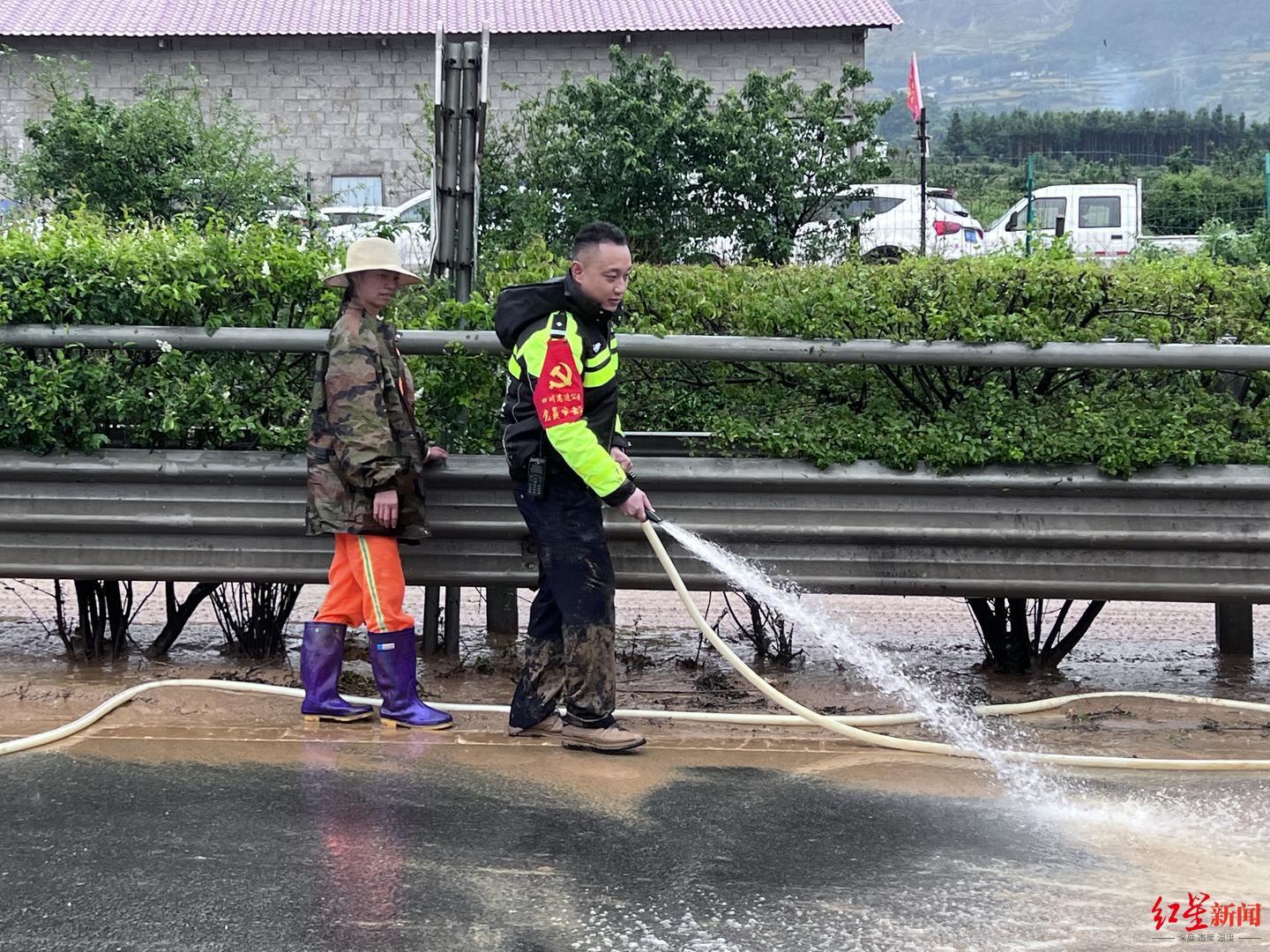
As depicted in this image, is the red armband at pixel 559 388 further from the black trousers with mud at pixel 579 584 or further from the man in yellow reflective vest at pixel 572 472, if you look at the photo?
the black trousers with mud at pixel 579 584

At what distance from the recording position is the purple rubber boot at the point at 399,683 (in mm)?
5320

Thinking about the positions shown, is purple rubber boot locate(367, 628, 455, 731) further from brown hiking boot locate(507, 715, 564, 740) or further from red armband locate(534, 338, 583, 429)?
red armband locate(534, 338, 583, 429)

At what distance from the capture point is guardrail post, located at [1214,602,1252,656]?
670 centimetres

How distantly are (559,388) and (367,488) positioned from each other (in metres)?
0.87

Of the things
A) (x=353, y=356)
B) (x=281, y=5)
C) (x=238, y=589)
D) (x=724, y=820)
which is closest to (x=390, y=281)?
(x=353, y=356)

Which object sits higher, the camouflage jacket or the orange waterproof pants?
the camouflage jacket

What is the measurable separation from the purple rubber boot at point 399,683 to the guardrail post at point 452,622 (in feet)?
2.82

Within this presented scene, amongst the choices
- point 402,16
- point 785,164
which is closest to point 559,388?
point 785,164

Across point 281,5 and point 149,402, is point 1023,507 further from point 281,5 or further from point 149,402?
point 281,5

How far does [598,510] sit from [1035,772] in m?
1.78

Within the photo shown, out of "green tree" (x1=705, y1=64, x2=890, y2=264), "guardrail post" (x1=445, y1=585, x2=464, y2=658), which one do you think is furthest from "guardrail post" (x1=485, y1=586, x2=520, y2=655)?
"green tree" (x1=705, y1=64, x2=890, y2=264)

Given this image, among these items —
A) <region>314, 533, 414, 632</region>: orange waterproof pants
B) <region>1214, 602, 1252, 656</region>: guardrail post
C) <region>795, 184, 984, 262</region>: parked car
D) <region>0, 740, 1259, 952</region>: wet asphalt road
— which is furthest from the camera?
<region>795, 184, 984, 262</region>: parked car

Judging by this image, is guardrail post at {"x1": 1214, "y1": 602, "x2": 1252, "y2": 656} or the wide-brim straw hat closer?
the wide-brim straw hat

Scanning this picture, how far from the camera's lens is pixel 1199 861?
13.0ft
